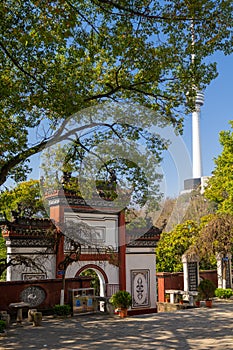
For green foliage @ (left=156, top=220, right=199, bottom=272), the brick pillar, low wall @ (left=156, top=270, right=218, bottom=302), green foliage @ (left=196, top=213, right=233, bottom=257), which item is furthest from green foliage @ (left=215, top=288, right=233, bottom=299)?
the brick pillar

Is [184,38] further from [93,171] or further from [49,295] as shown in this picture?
[49,295]

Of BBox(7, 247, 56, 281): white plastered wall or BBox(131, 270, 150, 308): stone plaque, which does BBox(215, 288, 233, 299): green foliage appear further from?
BBox(7, 247, 56, 281): white plastered wall

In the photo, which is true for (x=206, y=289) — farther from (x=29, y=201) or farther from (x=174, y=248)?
(x=29, y=201)

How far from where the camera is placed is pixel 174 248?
2103 centimetres

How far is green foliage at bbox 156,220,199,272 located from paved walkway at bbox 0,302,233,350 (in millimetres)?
7446

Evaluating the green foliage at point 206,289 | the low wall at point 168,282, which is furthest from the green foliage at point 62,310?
the low wall at point 168,282

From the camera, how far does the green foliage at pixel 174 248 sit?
68.7 ft

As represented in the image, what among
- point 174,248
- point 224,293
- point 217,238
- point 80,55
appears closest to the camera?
point 80,55

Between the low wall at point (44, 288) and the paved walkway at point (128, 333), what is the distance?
0.99 m

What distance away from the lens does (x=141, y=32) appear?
29.0ft

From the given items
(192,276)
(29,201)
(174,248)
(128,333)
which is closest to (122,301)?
(128,333)

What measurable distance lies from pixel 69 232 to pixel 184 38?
8181 millimetres

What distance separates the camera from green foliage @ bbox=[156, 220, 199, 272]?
20938mm

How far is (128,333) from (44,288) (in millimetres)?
4395
